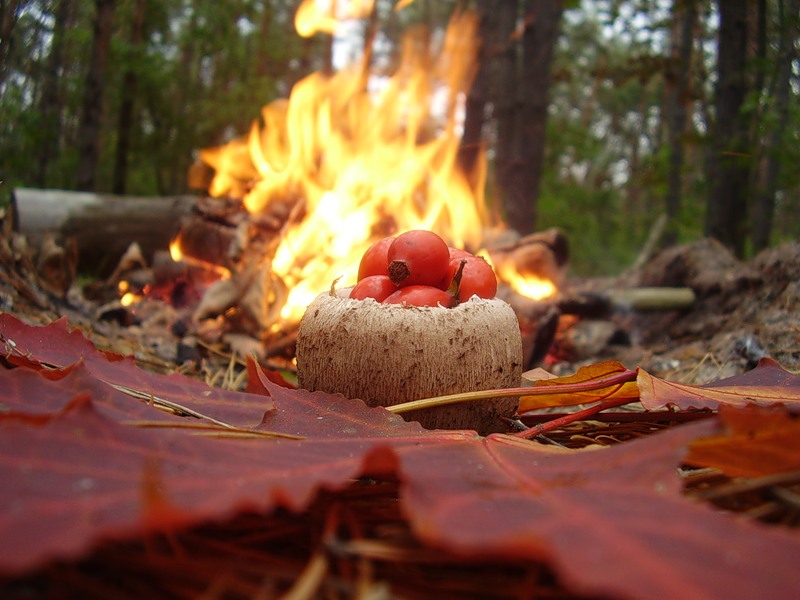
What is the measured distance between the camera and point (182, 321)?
3.15 m

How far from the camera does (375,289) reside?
1.51 m

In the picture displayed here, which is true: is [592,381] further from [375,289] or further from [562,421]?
[375,289]

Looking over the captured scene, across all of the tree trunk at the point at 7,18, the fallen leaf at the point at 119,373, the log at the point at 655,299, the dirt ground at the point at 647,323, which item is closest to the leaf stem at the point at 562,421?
the fallen leaf at the point at 119,373

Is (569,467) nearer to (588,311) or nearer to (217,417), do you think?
(217,417)

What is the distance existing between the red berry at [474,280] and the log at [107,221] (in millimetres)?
3311

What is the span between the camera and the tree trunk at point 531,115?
553 centimetres

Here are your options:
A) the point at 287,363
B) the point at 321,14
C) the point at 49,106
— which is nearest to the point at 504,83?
the point at 321,14

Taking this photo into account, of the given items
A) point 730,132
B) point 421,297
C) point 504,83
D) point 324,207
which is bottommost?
point 421,297

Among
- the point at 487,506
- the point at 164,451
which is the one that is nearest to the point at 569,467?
the point at 487,506

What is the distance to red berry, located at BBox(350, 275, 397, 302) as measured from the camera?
150cm

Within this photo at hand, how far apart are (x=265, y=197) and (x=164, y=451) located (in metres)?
3.26

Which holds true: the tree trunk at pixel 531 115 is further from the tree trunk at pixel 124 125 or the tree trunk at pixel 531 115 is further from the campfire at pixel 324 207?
the tree trunk at pixel 124 125

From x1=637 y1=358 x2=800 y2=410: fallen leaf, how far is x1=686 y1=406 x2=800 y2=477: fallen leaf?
13.4 inches

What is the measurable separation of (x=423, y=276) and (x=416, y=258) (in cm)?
5
